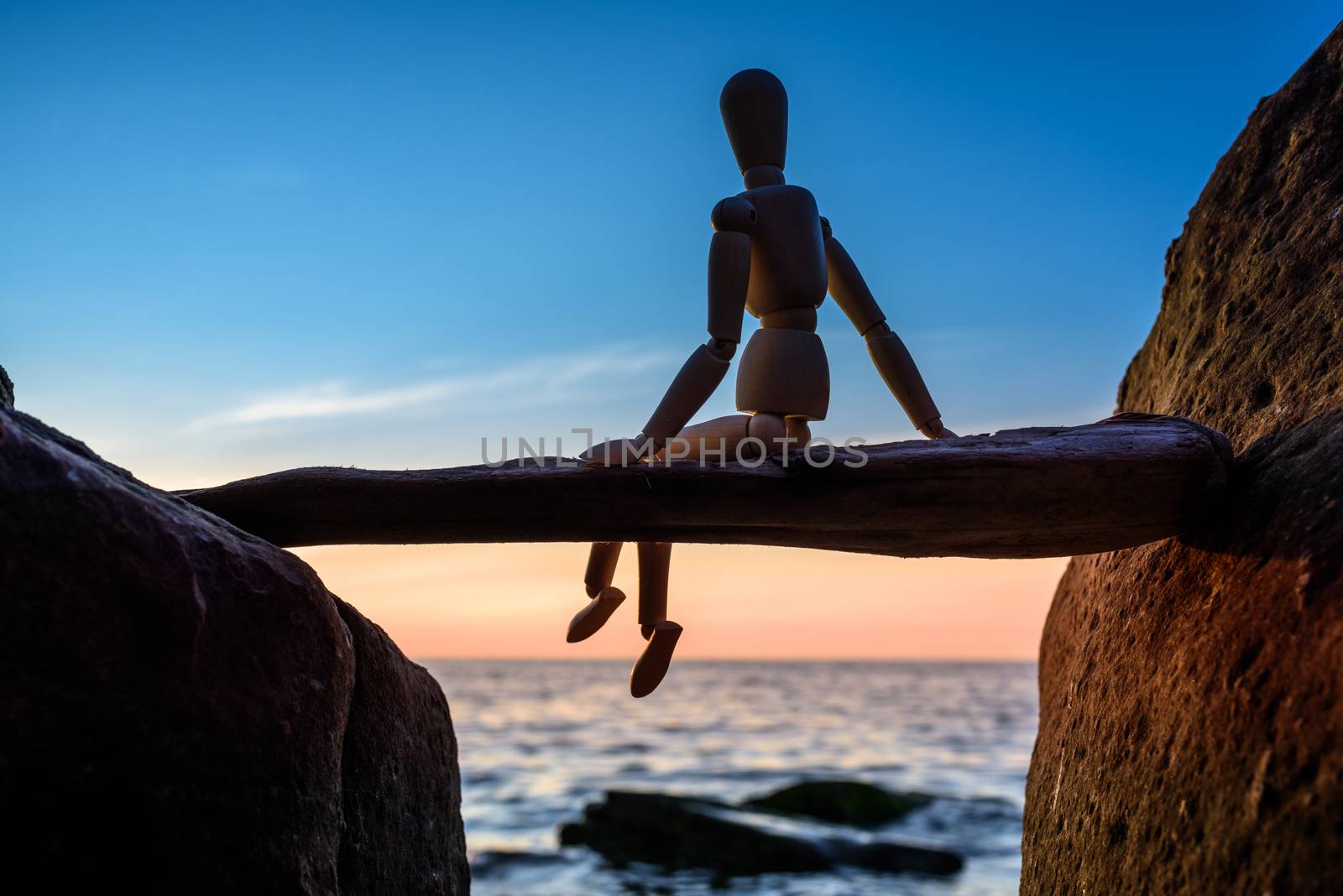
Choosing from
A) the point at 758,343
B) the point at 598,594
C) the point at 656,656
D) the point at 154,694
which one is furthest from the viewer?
the point at 598,594

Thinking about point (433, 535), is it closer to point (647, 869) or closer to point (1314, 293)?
point (1314, 293)

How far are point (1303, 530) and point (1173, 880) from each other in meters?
1.05

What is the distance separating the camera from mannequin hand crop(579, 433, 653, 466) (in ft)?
10.7

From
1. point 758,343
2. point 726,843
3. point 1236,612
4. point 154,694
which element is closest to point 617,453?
point 758,343

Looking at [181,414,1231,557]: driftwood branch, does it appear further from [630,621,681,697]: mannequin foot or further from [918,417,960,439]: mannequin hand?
[630,621,681,697]: mannequin foot

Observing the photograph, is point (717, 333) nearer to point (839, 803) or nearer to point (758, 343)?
point (758, 343)

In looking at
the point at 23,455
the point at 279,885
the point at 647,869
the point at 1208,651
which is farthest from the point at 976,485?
the point at 647,869

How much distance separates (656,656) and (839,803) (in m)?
8.74

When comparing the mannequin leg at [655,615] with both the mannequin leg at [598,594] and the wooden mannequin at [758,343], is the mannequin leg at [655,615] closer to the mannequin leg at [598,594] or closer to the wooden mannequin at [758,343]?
the wooden mannequin at [758,343]

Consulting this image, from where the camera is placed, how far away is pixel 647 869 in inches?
400

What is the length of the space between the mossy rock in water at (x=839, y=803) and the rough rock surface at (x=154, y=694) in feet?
32.2

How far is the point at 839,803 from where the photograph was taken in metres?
12.2

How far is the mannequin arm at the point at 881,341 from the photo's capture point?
4070 millimetres

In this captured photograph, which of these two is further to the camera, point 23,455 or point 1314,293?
point 1314,293
